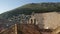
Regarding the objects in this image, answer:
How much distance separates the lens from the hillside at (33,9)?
12.0 m

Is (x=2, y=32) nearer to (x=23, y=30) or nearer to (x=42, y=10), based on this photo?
(x=23, y=30)

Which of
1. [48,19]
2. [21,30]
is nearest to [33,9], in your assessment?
[48,19]

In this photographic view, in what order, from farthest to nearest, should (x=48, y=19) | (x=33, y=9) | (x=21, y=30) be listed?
(x=33, y=9) → (x=48, y=19) → (x=21, y=30)

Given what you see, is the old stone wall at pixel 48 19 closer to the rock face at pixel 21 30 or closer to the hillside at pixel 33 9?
the hillside at pixel 33 9

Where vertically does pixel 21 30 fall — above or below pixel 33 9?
below

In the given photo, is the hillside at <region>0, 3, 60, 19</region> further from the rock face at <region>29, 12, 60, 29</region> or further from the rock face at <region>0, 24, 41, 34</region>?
the rock face at <region>0, 24, 41, 34</region>

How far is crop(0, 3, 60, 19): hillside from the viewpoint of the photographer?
11972 mm

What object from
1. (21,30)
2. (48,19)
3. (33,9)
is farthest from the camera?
(33,9)

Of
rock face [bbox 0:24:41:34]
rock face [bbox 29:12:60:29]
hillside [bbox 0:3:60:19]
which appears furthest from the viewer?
hillside [bbox 0:3:60:19]

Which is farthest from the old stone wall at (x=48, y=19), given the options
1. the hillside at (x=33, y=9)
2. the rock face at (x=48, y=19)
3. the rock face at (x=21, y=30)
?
the rock face at (x=21, y=30)

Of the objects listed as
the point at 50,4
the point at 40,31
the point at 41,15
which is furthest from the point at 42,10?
the point at 40,31

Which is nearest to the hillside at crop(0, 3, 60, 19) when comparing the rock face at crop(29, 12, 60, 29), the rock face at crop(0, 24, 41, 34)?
the rock face at crop(29, 12, 60, 29)

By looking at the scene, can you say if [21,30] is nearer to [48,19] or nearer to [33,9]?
[48,19]

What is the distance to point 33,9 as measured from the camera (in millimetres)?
12602
